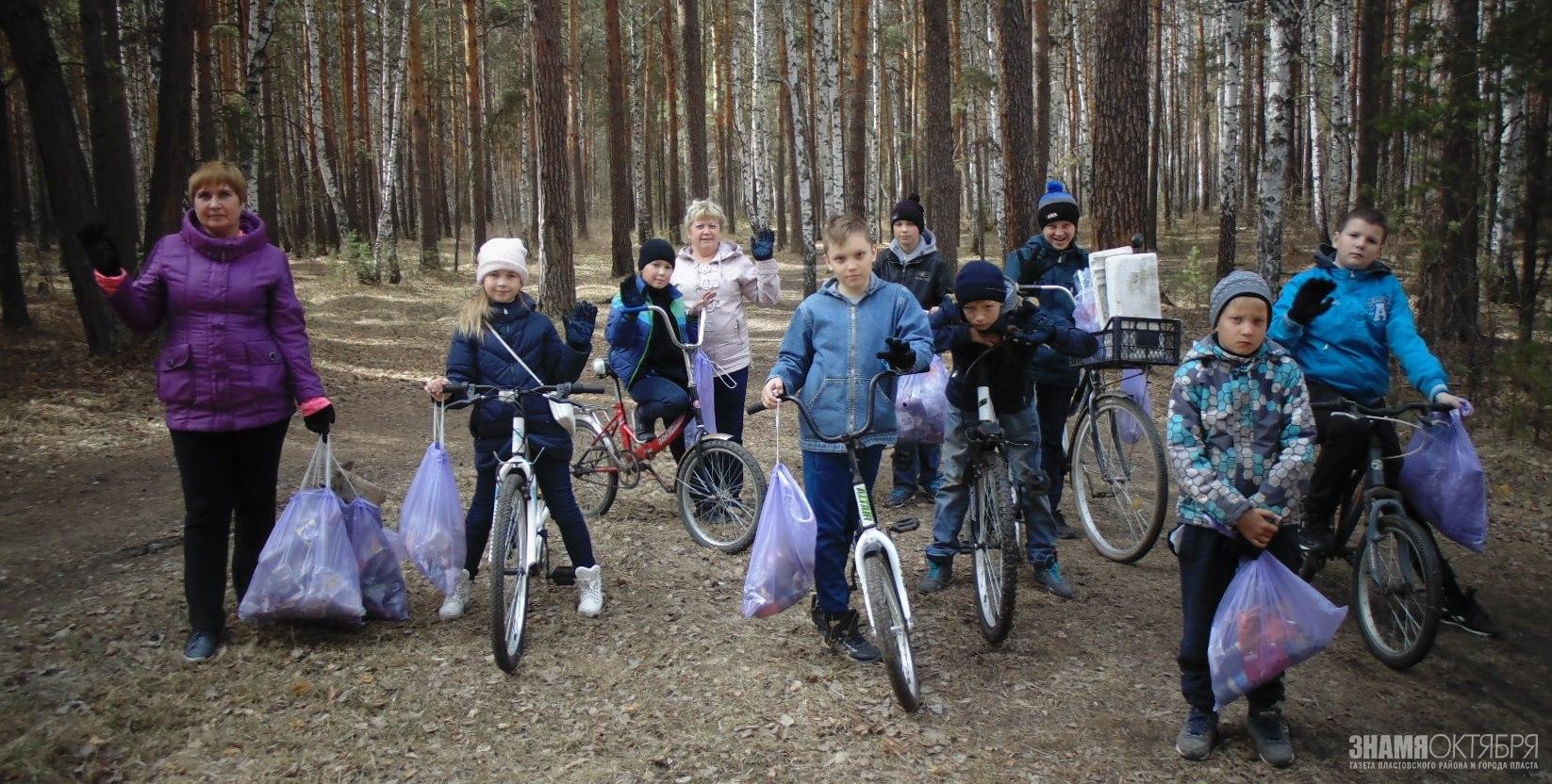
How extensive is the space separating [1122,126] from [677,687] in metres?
7.76

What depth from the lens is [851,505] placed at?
14.7 feet

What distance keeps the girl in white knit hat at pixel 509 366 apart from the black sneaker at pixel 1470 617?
4.42m

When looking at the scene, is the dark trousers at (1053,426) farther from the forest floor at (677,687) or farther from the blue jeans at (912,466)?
the blue jeans at (912,466)

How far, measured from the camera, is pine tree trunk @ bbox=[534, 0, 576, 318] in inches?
541

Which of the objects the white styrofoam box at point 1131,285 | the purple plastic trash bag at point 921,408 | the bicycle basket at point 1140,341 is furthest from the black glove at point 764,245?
the bicycle basket at point 1140,341

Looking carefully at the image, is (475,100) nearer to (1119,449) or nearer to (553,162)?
(553,162)

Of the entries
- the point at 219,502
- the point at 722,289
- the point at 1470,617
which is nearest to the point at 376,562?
the point at 219,502

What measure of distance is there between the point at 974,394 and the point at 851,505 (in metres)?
1.03

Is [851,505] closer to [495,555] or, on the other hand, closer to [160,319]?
[495,555]

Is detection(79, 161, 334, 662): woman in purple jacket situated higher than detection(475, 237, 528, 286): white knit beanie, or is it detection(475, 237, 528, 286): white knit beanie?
detection(475, 237, 528, 286): white knit beanie

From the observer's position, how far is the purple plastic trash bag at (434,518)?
4781 millimetres

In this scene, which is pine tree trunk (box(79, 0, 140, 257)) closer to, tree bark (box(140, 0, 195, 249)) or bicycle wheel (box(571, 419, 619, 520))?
tree bark (box(140, 0, 195, 249))

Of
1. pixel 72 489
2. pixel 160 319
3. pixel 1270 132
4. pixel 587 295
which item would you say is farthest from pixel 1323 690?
pixel 587 295

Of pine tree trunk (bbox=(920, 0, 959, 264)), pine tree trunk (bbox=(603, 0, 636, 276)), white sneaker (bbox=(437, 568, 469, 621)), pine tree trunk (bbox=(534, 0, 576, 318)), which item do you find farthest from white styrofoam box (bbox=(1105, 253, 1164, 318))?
pine tree trunk (bbox=(603, 0, 636, 276))
